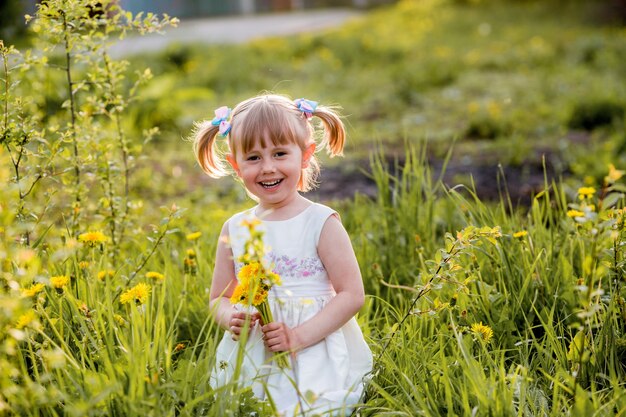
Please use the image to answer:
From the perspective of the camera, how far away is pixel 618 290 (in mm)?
2316

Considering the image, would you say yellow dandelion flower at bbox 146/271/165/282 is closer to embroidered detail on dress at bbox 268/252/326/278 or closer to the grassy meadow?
the grassy meadow

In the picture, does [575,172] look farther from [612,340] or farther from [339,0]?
[339,0]

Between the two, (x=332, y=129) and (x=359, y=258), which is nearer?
(x=332, y=129)

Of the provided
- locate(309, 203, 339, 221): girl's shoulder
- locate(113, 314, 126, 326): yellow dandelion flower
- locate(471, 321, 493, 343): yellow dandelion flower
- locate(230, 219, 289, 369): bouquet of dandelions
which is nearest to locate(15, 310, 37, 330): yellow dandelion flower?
locate(113, 314, 126, 326): yellow dandelion flower

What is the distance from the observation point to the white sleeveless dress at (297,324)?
2.06 meters

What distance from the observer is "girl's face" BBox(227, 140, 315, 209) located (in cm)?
214

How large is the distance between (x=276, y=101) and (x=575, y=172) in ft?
10.5

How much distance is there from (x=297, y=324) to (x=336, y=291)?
0.51 ft

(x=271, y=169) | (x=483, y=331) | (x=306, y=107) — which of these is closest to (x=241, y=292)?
(x=271, y=169)

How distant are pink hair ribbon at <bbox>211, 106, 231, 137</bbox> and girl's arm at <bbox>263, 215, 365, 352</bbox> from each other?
42 centimetres

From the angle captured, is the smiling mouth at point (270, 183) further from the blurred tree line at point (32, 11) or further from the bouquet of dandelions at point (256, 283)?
the blurred tree line at point (32, 11)

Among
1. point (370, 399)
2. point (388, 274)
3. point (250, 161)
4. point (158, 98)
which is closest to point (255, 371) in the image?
point (370, 399)

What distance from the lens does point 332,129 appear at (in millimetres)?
2361

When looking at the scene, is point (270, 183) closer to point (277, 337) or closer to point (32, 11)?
point (277, 337)
